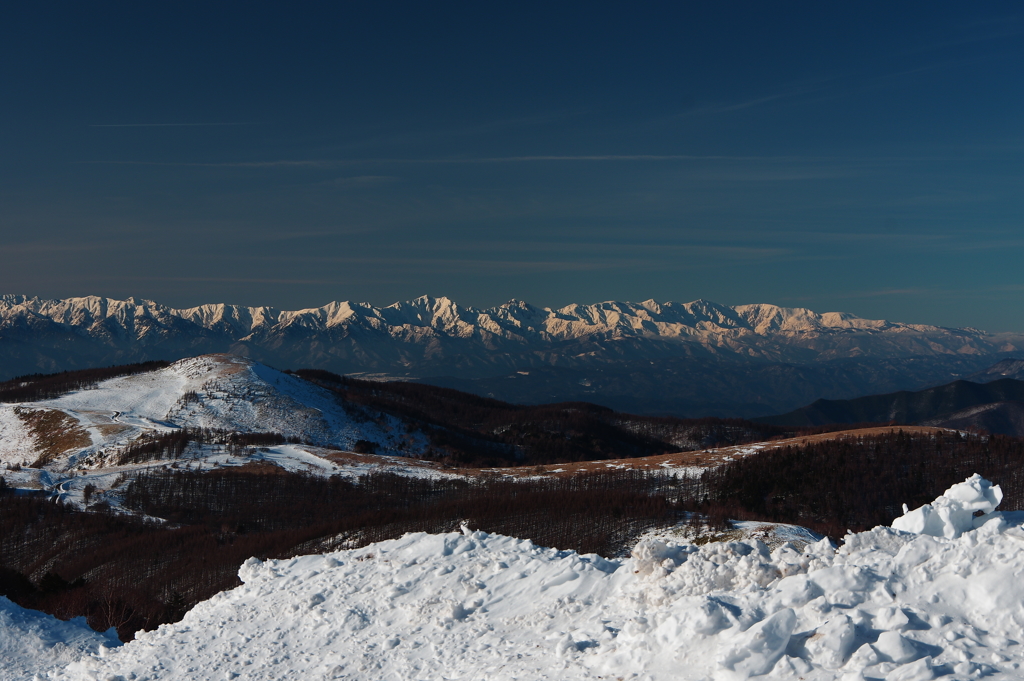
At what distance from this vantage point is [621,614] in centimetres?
1566

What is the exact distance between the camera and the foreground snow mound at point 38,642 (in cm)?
1809

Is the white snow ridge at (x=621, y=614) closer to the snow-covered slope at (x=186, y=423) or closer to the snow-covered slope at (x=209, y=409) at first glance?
the snow-covered slope at (x=186, y=423)

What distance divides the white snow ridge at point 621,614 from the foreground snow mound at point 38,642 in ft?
2.96

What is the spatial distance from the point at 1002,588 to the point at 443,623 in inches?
465

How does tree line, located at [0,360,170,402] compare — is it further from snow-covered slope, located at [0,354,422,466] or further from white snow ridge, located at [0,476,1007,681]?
white snow ridge, located at [0,476,1007,681]

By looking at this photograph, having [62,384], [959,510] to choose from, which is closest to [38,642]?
[959,510]

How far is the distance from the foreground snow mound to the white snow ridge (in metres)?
0.90

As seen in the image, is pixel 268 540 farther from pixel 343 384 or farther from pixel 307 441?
pixel 343 384

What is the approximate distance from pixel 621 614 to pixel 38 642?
52.6 feet

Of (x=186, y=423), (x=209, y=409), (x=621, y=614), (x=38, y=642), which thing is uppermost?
(x=209, y=409)

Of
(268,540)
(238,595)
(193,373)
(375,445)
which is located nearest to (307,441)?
(375,445)

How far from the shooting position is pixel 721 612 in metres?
12.8

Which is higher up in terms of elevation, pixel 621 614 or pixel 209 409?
pixel 209 409

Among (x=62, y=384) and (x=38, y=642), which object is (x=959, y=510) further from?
(x=62, y=384)
